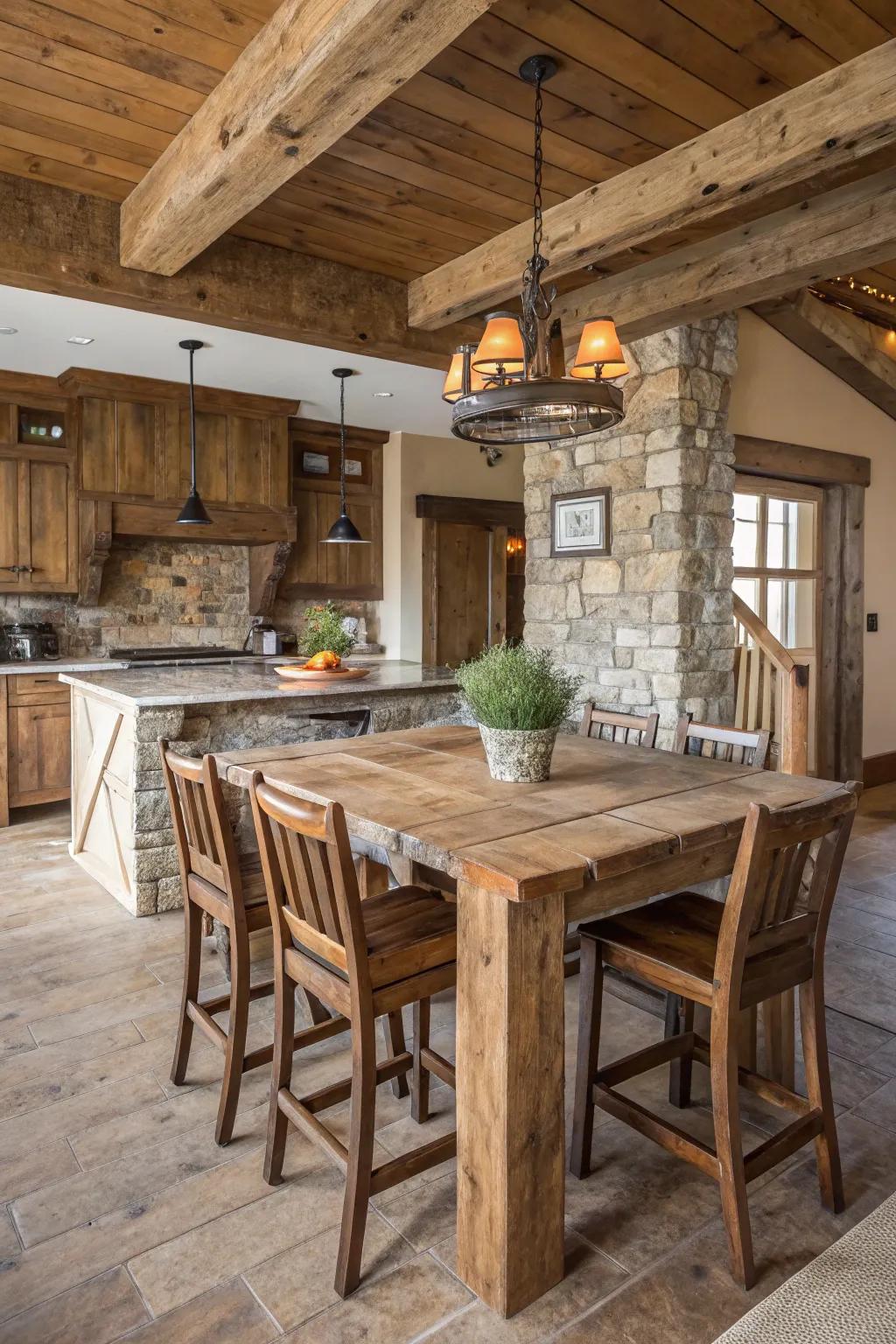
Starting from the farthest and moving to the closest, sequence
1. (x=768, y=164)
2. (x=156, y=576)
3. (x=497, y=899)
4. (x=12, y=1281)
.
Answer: (x=156, y=576)
(x=768, y=164)
(x=12, y=1281)
(x=497, y=899)

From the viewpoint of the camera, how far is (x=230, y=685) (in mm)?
3895

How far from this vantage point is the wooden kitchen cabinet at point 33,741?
4891 mm

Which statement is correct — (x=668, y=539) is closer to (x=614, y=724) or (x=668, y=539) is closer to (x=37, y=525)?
(x=614, y=724)

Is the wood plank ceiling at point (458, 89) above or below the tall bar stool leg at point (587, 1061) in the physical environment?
above

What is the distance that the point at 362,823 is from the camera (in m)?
1.90

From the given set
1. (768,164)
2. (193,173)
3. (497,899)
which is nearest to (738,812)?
(497,899)

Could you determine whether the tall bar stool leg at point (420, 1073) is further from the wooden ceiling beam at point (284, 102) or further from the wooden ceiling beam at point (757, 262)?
the wooden ceiling beam at point (757, 262)

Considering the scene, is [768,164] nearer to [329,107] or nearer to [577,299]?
[329,107]

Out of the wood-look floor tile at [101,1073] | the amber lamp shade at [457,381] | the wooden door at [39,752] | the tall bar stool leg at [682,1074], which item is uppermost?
the amber lamp shade at [457,381]

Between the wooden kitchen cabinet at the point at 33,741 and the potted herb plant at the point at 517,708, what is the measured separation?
11.8 feet

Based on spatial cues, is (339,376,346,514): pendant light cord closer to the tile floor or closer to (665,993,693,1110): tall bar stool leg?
the tile floor

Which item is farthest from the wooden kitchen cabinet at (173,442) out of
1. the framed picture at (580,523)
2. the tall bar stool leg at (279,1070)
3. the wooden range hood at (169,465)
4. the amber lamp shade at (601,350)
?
the tall bar stool leg at (279,1070)

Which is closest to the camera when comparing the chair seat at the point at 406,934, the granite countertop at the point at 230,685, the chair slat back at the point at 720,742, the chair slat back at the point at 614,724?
the chair seat at the point at 406,934

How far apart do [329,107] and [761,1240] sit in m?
2.82
